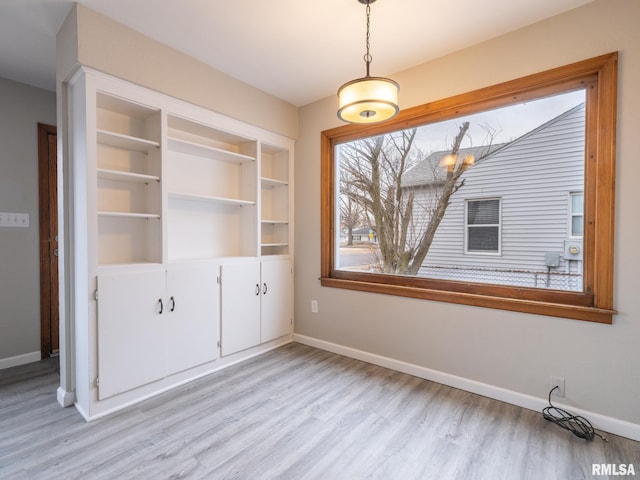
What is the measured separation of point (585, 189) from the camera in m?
2.09

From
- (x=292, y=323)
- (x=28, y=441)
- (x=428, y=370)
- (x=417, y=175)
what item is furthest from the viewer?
(x=292, y=323)

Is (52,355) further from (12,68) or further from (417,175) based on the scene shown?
(417,175)

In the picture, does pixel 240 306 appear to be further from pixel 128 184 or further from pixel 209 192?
pixel 128 184

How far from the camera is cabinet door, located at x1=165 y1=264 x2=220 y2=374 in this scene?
2.54 metres

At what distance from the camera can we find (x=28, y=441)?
6.15 feet

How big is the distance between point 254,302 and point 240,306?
0.18 metres

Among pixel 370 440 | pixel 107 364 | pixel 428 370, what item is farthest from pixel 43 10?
pixel 428 370

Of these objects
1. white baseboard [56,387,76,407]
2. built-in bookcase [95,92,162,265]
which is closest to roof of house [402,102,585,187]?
built-in bookcase [95,92,162,265]

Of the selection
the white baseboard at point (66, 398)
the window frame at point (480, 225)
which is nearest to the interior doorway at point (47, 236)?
the white baseboard at point (66, 398)

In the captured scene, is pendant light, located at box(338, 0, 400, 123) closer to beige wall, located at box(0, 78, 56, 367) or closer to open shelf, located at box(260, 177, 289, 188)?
open shelf, located at box(260, 177, 289, 188)

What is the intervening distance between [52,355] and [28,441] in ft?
5.64

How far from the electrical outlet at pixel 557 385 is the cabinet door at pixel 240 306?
2.48 meters

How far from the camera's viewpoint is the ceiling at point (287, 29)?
2053 mm

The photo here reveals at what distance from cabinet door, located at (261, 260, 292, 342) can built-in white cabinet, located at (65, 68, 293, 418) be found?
0.01 metres
